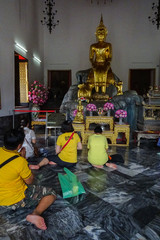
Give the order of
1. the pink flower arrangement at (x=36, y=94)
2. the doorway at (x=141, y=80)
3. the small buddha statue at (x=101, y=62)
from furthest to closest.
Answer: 1. the doorway at (x=141, y=80)
2. the small buddha statue at (x=101, y=62)
3. the pink flower arrangement at (x=36, y=94)

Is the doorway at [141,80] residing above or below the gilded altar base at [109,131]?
above

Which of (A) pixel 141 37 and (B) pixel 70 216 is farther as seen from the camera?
(A) pixel 141 37

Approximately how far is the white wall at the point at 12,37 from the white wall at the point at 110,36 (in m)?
1.81

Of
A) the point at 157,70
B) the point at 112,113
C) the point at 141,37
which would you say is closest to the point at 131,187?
the point at 112,113

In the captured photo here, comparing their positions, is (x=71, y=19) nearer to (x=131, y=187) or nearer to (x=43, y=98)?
(x=43, y=98)

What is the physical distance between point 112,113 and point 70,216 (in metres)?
4.75

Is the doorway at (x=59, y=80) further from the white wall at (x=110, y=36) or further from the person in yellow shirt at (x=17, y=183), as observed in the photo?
the person in yellow shirt at (x=17, y=183)

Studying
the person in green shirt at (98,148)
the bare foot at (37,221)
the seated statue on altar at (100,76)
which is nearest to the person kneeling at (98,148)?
the person in green shirt at (98,148)

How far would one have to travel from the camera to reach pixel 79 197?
2.12 meters

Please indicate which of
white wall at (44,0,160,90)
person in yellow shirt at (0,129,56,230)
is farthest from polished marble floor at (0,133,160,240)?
white wall at (44,0,160,90)

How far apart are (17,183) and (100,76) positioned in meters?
6.37

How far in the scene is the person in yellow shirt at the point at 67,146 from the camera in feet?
8.98

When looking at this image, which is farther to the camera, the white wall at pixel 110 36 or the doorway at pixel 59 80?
the doorway at pixel 59 80

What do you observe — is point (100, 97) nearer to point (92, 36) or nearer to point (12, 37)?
point (12, 37)
